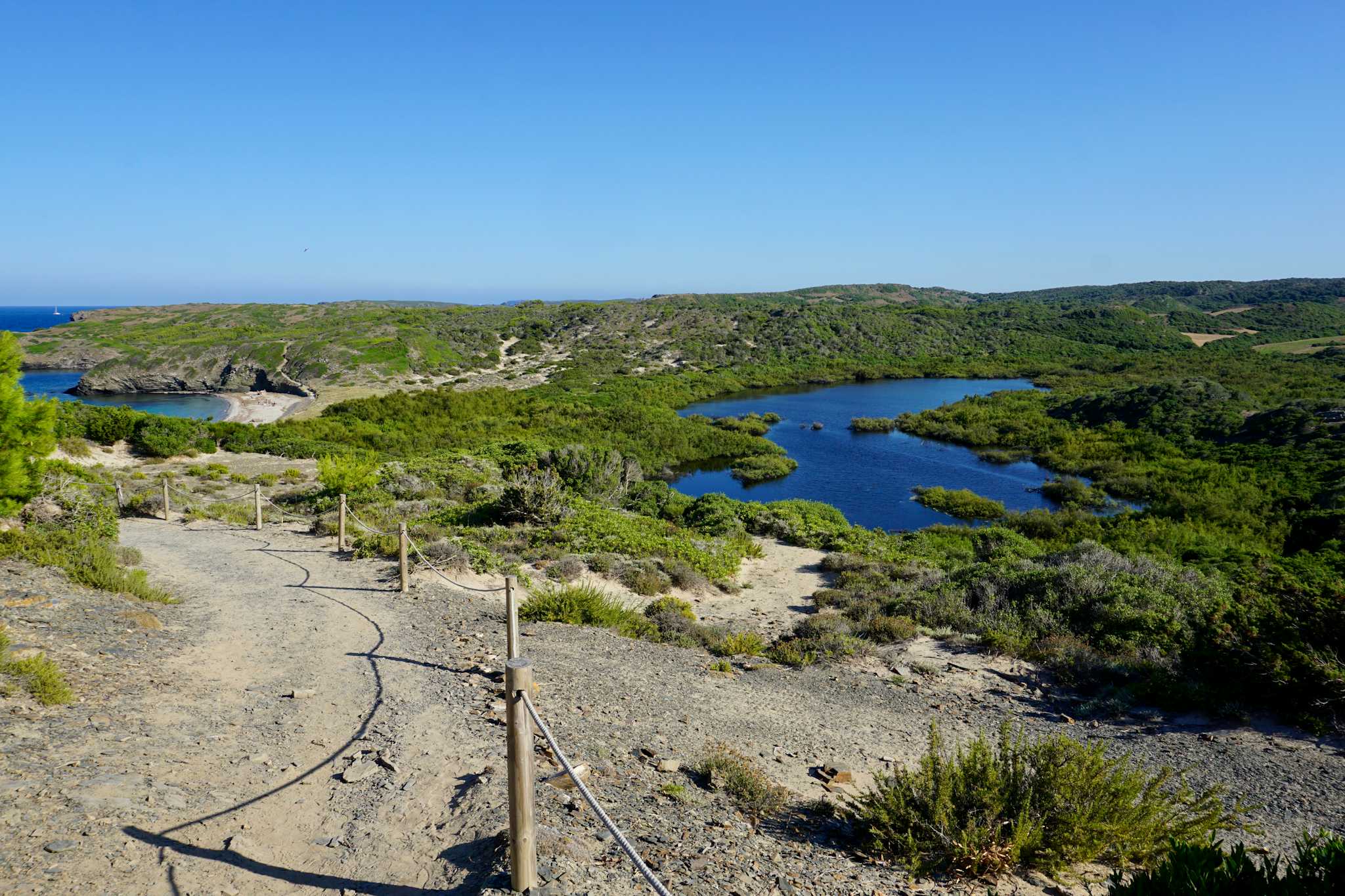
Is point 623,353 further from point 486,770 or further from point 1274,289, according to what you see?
point 1274,289

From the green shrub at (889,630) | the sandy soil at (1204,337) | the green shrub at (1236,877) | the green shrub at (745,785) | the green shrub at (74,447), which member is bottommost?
the green shrub at (889,630)

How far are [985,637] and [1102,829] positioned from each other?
636cm

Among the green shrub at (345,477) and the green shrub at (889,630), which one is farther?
the green shrub at (345,477)

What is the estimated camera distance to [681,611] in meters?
12.4

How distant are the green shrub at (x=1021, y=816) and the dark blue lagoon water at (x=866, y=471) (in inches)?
740

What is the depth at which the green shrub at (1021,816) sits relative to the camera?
496 centimetres

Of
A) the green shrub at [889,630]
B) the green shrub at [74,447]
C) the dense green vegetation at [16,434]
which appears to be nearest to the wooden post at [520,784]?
the green shrub at [889,630]

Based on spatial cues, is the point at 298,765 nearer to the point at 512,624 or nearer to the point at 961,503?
the point at 512,624

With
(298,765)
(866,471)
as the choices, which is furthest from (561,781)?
(866,471)

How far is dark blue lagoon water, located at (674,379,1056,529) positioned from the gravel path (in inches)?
629

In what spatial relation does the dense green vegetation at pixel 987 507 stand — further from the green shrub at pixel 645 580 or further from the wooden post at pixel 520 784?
the wooden post at pixel 520 784

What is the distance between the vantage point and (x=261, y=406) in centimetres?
4825

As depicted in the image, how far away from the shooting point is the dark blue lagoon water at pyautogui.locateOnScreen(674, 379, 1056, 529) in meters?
27.0

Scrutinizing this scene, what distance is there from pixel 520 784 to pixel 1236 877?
12.7 ft
